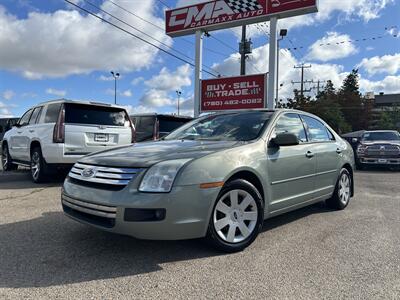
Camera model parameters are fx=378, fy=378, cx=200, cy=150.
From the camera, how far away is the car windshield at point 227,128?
15.1 ft

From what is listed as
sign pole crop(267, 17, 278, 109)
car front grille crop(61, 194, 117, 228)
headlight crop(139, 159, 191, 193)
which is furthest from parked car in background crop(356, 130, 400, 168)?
car front grille crop(61, 194, 117, 228)

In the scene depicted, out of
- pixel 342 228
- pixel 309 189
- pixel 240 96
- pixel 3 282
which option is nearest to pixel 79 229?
pixel 3 282

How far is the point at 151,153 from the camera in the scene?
12.6ft

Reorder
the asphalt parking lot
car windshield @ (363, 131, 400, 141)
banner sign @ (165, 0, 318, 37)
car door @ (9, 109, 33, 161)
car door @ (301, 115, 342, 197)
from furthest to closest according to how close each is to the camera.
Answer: car windshield @ (363, 131, 400, 141), banner sign @ (165, 0, 318, 37), car door @ (9, 109, 33, 161), car door @ (301, 115, 342, 197), the asphalt parking lot

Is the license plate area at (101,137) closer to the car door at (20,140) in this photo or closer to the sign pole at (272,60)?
the car door at (20,140)

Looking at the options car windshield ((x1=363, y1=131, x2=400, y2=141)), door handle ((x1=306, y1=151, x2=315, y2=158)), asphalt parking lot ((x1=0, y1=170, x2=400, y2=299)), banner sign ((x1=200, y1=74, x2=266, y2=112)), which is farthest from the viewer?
banner sign ((x1=200, y1=74, x2=266, y2=112))

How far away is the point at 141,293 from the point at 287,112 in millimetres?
3263

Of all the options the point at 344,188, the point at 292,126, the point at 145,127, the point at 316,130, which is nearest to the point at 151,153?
the point at 292,126

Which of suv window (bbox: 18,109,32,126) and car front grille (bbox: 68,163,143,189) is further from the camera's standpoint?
suv window (bbox: 18,109,32,126)

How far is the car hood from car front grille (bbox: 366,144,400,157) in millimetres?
11208

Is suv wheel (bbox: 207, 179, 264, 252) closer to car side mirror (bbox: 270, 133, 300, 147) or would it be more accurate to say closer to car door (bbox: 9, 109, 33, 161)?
car side mirror (bbox: 270, 133, 300, 147)

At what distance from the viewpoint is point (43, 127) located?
8102 millimetres

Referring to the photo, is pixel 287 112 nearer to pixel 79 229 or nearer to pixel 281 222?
pixel 281 222

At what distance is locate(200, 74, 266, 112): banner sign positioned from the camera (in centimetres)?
1484
